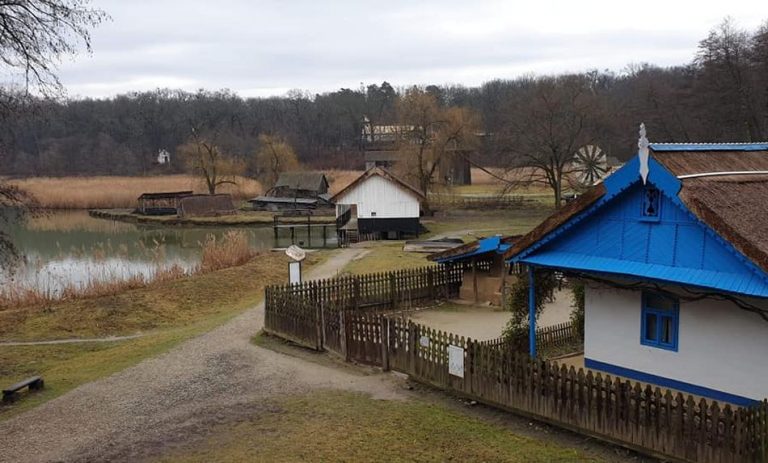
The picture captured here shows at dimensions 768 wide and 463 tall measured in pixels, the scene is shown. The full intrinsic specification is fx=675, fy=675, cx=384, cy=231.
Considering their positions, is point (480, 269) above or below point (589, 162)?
below

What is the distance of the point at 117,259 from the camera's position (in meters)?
38.8

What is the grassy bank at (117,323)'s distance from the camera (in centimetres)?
1602

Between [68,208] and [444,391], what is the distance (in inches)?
2856

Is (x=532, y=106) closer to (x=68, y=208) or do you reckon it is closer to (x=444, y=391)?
(x=444, y=391)

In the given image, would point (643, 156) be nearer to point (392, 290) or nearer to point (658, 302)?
point (658, 302)

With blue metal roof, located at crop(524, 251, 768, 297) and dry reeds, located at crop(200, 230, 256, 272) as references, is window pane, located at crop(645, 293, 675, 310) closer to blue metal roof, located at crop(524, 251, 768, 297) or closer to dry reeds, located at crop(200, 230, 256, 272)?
blue metal roof, located at crop(524, 251, 768, 297)

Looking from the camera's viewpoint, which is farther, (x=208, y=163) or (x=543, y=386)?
(x=208, y=163)

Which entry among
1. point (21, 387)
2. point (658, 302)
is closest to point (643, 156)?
point (658, 302)

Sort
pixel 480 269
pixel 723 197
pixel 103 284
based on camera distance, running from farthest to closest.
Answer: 1. pixel 103 284
2. pixel 480 269
3. pixel 723 197

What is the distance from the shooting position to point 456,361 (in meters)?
12.7

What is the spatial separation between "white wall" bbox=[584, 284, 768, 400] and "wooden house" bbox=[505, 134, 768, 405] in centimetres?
2

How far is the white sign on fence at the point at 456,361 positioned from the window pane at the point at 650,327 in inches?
133

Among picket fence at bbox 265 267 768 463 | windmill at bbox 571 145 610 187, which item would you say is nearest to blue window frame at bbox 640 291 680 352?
picket fence at bbox 265 267 768 463

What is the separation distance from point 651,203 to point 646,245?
28.0 inches
